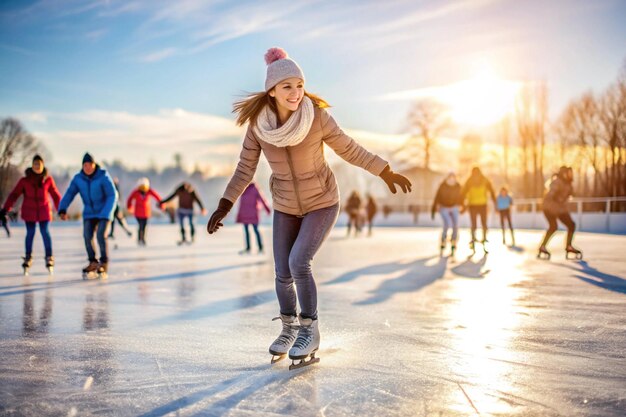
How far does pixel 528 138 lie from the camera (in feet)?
→ 116

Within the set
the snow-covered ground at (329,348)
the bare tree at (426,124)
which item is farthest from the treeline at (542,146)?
the snow-covered ground at (329,348)

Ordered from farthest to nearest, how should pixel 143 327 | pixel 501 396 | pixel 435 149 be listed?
1. pixel 435 149
2. pixel 143 327
3. pixel 501 396

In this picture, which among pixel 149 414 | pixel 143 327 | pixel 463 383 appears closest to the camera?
pixel 149 414

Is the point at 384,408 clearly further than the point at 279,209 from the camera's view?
No

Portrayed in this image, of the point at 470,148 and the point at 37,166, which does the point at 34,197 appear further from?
the point at 470,148

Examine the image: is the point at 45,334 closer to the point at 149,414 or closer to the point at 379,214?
the point at 149,414

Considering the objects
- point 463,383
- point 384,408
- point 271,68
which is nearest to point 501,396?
point 463,383

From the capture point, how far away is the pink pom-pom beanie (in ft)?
9.74

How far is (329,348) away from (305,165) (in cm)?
107

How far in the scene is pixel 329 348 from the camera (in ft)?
11.1

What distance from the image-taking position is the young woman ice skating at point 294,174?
298 cm

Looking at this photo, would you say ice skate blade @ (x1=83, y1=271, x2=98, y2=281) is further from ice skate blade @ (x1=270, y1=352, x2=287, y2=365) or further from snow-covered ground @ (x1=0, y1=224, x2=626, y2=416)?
ice skate blade @ (x1=270, y1=352, x2=287, y2=365)

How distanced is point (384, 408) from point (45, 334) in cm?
249

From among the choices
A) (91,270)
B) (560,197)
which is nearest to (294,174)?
(91,270)
